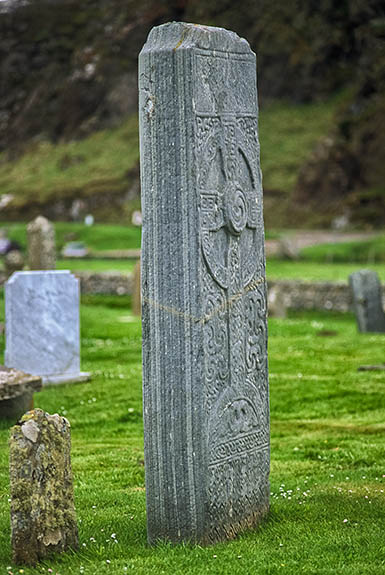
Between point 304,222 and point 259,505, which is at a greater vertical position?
point 304,222

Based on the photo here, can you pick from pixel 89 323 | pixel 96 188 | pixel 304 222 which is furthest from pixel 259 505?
pixel 96 188

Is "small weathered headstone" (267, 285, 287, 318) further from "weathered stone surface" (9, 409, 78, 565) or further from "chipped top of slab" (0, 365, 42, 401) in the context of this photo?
"weathered stone surface" (9, 409, 78, 565)

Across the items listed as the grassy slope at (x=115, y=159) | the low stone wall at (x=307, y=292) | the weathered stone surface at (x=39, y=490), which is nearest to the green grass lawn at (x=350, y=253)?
the low stone wall at (x=307, y=292)

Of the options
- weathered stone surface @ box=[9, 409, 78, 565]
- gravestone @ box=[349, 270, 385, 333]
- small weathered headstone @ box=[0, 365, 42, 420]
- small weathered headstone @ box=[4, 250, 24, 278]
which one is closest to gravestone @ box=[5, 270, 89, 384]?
small weathered headstone @ box=[0, 365, 42, 420]

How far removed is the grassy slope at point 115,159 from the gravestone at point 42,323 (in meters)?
56.6

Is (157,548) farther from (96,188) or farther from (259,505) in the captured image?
(96,188)

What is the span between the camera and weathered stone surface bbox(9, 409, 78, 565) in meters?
5.84

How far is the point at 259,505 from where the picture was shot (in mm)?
6770

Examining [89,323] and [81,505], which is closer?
[81,505]

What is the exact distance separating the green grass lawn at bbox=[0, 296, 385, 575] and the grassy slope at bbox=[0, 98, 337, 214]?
2170 inches

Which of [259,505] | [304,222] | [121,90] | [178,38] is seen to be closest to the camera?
[178,38]

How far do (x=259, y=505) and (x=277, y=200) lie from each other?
62639mm

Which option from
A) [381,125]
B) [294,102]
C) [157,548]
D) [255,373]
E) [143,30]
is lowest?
[157,548]

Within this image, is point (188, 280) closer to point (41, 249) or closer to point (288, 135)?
point (41, 249)
